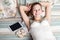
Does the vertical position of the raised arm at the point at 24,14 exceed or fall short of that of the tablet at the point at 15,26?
it exceeds it

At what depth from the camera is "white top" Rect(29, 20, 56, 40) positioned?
1.65m

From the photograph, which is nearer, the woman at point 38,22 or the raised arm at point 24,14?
the woman at point 38,22

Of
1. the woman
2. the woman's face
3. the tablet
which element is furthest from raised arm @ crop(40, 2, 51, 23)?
the tablet

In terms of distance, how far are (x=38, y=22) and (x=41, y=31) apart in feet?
0.39

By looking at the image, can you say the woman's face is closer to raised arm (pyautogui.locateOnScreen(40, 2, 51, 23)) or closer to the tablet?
raised arm (pyautogui.locateOnScreen(40, 2, 51, 23))

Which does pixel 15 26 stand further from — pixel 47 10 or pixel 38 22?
pixel 47 10

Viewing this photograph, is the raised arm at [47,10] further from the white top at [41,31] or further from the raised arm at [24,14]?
the raised arm at [24,14]

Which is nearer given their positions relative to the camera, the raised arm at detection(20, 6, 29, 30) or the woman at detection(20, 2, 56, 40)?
the woman at detection(20, 2, 56, 40)

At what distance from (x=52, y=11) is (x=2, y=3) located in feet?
1.89

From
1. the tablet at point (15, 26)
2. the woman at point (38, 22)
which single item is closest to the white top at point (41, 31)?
the woman at point (38, 22)

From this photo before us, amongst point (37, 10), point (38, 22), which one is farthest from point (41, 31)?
point (37, 10)

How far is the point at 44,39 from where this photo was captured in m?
1.63

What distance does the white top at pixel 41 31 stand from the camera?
165cm

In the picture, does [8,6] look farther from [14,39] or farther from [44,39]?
[44,39]
